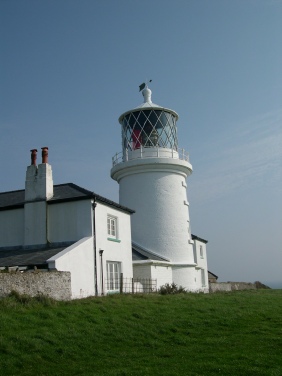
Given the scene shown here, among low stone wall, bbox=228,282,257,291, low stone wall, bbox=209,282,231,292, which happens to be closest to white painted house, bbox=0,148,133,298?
low stone wall, bbox=209,282,231,292

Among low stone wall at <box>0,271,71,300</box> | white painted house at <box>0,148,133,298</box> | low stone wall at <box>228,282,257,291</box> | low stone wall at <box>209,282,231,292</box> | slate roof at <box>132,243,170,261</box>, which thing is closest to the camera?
low stone wall at <box>0,271,71,300</box>

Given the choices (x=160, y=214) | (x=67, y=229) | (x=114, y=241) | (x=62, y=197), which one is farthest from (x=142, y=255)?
(x=62, y=197)

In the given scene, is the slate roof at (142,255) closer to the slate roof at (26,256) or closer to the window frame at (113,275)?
the window frame at (113,275)

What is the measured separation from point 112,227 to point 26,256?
15.9 ft

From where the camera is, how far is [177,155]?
91.6 feet

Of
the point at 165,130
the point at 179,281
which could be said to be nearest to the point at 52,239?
the point at 179,281

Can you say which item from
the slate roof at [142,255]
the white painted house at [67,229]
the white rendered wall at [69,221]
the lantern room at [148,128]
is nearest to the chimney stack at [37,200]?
the white painted house at [67,229]

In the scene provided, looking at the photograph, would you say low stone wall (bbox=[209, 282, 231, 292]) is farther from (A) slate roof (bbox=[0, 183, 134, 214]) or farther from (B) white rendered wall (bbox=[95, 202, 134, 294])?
(A) slate roof (bbox=[0, 183, 134, 214])

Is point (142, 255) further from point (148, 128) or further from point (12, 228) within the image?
point (148, 128)

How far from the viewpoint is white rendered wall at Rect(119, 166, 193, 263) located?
86.2 feet

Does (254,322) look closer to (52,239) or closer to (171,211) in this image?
(52,239)

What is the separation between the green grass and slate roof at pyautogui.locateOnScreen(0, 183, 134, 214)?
4908 millimetres

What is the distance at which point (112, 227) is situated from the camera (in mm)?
21688

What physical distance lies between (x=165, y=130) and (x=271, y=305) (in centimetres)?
1283
